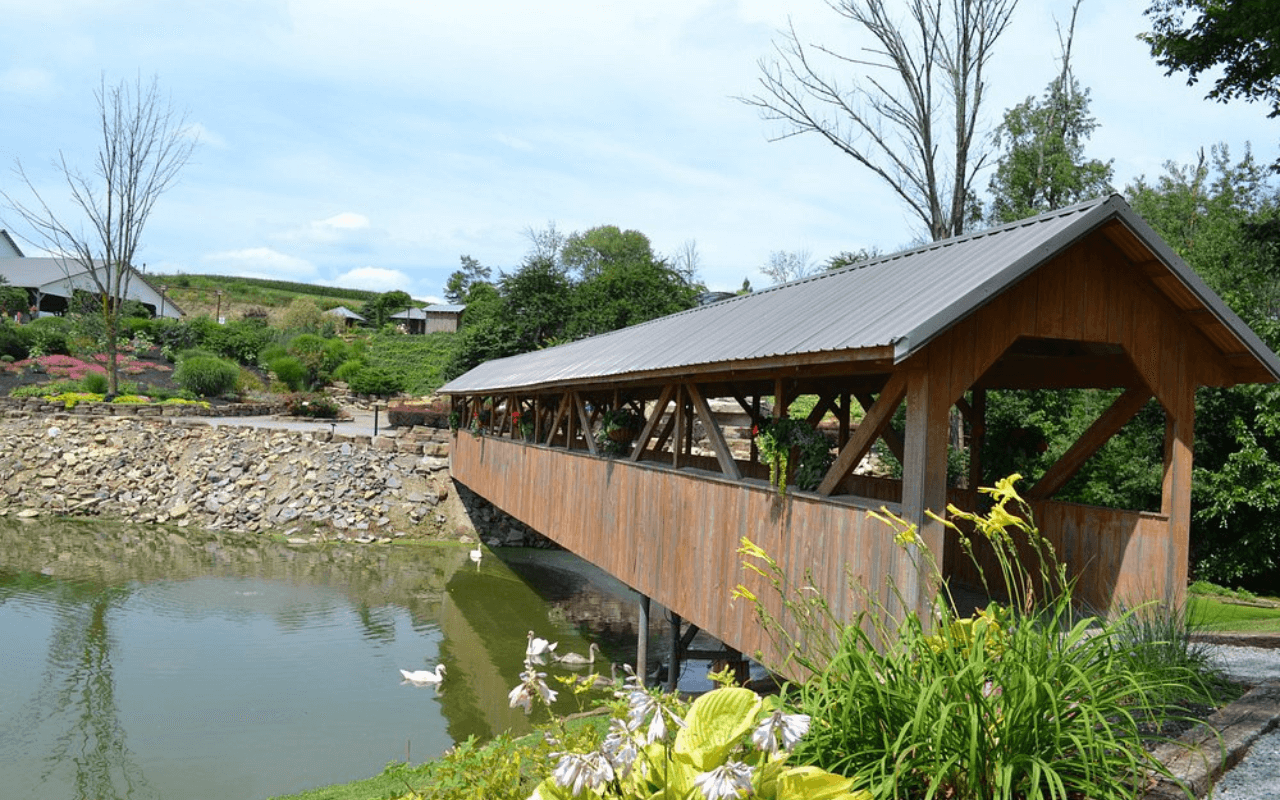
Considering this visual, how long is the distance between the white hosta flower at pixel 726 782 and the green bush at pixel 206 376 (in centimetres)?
3509

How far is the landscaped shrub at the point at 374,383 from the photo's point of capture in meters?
38.5

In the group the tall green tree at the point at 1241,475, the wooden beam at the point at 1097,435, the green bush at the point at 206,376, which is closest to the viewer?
the wooden beam at the point at 1097,435

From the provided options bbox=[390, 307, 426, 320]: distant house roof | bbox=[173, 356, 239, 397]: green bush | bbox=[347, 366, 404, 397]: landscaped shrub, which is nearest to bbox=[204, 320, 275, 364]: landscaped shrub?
bbox=[347, 366, 404, 397]: landscaped shrub

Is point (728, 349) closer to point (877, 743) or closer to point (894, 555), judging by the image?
point (894, 555)

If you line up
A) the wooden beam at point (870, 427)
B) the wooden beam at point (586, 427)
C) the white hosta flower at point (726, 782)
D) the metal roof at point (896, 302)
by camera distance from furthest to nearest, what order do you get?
the wooden beam at point (586, 427), the wooden beam at point (870, 427), the metal roof at point (896, 302), the white hosta flower at point (726, 782)

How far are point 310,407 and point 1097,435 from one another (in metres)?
28.3

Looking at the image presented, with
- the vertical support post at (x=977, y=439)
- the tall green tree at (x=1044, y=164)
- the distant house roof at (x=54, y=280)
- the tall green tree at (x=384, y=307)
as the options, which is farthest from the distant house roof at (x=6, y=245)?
the vertical support post at (x=977, y=439)

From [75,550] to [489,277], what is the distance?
5333cm

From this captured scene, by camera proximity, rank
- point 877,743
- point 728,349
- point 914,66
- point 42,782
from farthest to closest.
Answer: point 914,66
point 42,782
point 728,349
point 877,743

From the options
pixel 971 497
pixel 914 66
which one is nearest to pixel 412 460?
pixel 914 66

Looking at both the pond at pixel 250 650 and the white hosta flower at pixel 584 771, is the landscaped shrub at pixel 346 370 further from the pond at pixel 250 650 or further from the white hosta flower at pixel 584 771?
the white hosta flower at pixel 584 771

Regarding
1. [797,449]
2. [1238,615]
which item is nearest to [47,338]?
[797,449]

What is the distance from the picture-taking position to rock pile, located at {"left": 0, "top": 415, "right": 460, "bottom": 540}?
2331 cm

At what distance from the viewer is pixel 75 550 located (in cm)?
2019
